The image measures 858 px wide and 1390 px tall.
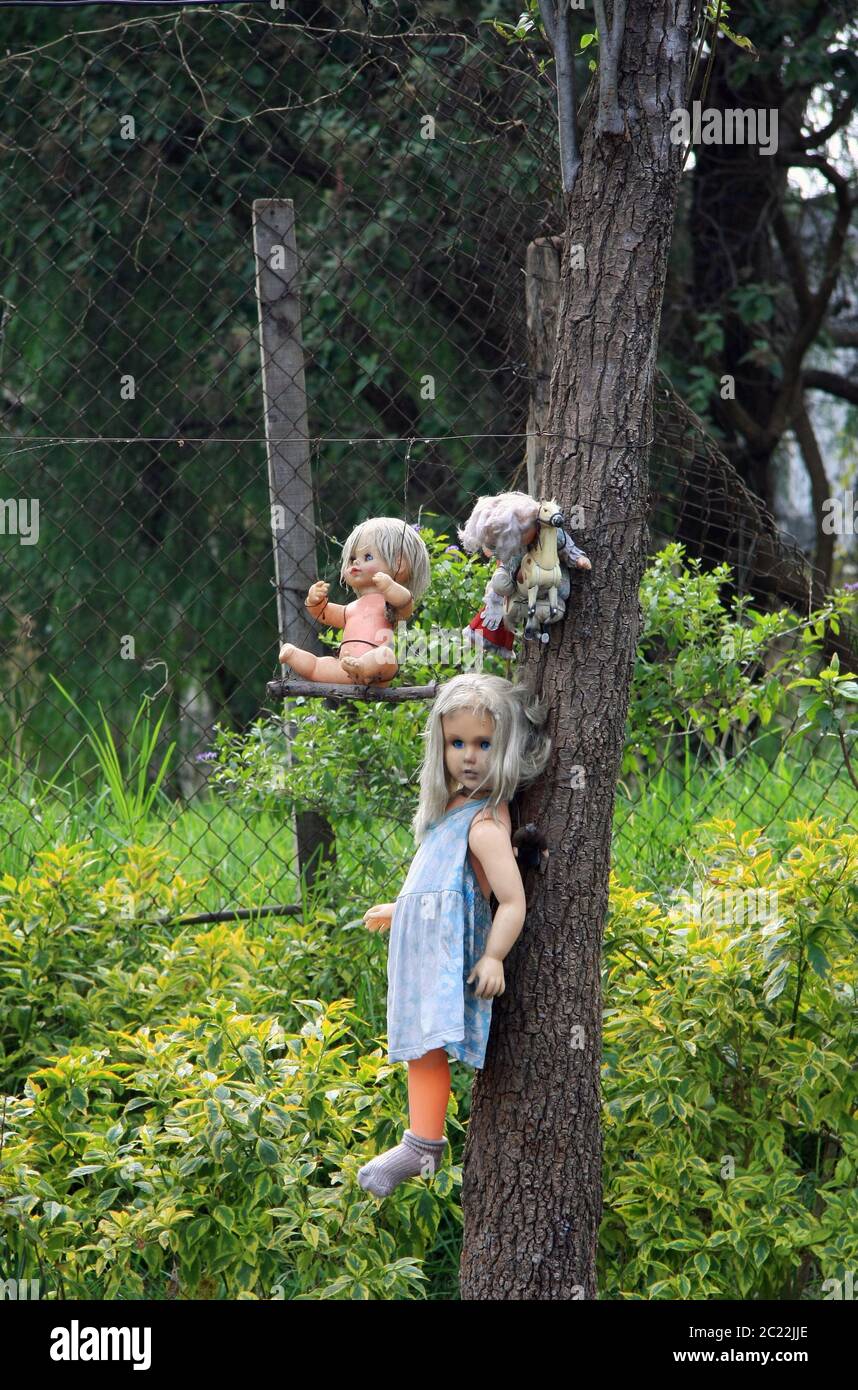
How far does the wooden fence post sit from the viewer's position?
139 inches

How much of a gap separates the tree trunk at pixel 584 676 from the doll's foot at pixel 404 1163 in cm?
15

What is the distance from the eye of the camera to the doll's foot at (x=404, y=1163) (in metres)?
2.18

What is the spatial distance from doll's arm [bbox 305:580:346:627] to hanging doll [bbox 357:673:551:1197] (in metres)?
0.27

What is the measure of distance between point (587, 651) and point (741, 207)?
5.45m

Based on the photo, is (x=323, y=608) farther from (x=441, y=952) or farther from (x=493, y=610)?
(x=441, y=952)

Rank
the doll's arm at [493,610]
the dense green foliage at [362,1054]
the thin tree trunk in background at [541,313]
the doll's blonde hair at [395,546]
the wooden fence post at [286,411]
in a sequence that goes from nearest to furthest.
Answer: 1. the doll's arm at [493,610]
2. the doll's blonde hair at [395,546]
3. the dense green foliage at [362,1054]
4. the thin tree trunk in background at [541,313]
5. the wooden fence post at [286,411]

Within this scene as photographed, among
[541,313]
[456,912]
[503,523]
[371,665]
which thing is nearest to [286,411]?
[541,313]

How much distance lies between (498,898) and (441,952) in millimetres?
124

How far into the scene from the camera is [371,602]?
92.0 inches

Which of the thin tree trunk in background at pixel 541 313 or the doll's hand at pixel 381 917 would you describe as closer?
the doll's hand at pixel 381 917

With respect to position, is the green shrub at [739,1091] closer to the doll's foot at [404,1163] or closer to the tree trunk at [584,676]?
the tree trunk at [584,676]

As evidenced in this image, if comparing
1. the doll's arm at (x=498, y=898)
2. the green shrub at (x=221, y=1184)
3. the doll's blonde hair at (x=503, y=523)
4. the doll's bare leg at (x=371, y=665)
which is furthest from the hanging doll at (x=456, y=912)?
the green shrub at (x=221, y=1184)
